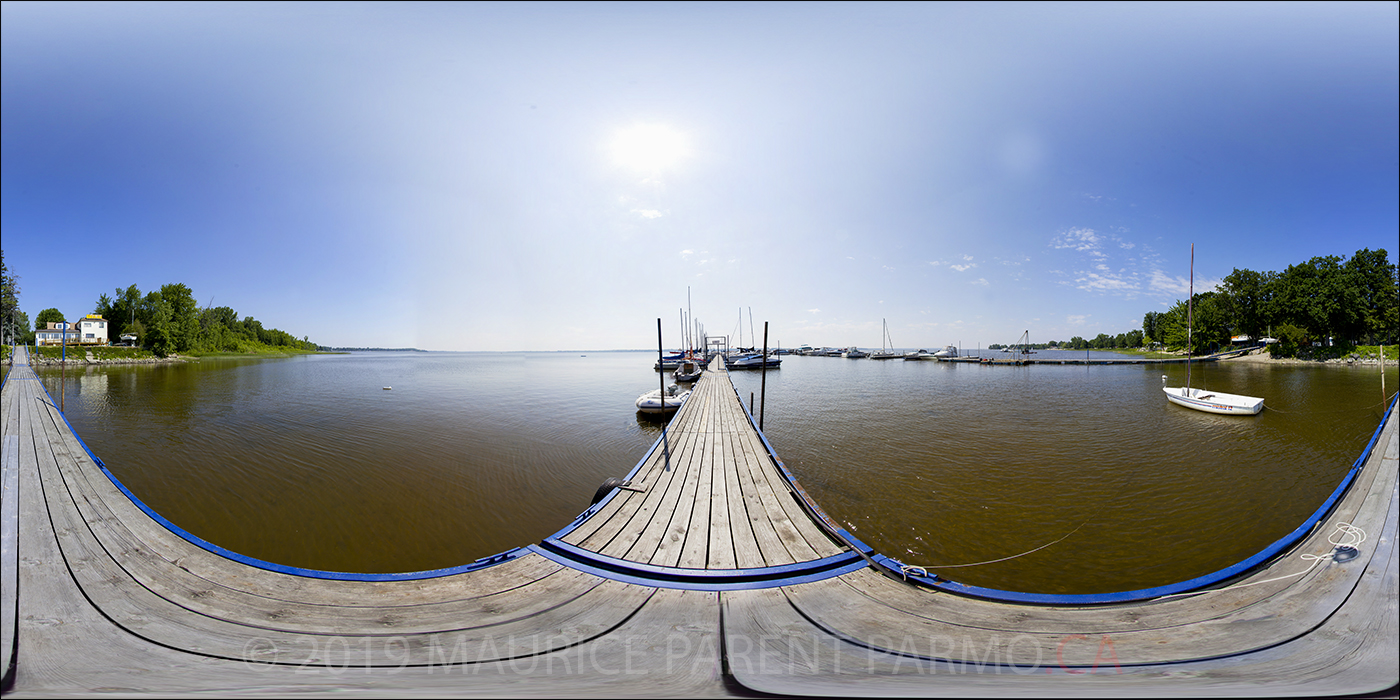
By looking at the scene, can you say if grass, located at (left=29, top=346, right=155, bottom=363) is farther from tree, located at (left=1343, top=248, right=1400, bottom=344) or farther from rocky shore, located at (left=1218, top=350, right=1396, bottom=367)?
tree, located at (left=1343, top=248, right=1400, bottom=344)

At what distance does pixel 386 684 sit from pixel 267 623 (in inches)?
57.3

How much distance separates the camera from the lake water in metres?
6.50

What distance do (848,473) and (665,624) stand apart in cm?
802

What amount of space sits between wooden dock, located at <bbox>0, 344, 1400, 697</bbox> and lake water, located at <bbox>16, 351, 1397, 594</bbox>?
2.15 m

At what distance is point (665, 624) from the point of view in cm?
340

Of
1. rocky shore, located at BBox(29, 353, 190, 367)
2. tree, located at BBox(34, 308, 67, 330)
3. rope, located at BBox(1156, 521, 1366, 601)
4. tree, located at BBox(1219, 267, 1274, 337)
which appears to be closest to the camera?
rope, located at BBox(1156, 521, 1366, 601)

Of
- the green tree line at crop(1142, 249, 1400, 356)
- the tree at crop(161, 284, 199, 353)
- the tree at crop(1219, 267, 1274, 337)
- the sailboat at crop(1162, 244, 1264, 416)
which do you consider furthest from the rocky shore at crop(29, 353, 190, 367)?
the tree at crop(1219, 267, 1274, 337)

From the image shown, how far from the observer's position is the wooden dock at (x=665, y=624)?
282 cm

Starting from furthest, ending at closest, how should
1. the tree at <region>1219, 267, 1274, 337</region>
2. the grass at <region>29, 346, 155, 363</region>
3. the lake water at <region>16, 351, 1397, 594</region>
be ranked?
the tree at <region>1219, 267, 1274, 337</region>, the grass at <region>29, 346, 155, 363</region>, the lake water at <region>16, 351, 1397, 594</region>

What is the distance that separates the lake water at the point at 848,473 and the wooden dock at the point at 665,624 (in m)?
2.15

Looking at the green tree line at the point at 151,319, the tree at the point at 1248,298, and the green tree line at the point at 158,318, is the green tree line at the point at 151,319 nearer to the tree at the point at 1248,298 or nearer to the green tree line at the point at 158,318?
the green tree line at the point at 158,318

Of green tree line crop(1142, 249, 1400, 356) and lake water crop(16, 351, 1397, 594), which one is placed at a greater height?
green tree line crop(1142, 249, 1400, 356)

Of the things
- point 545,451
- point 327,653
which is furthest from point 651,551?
point 545,451

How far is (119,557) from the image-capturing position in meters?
4.29
